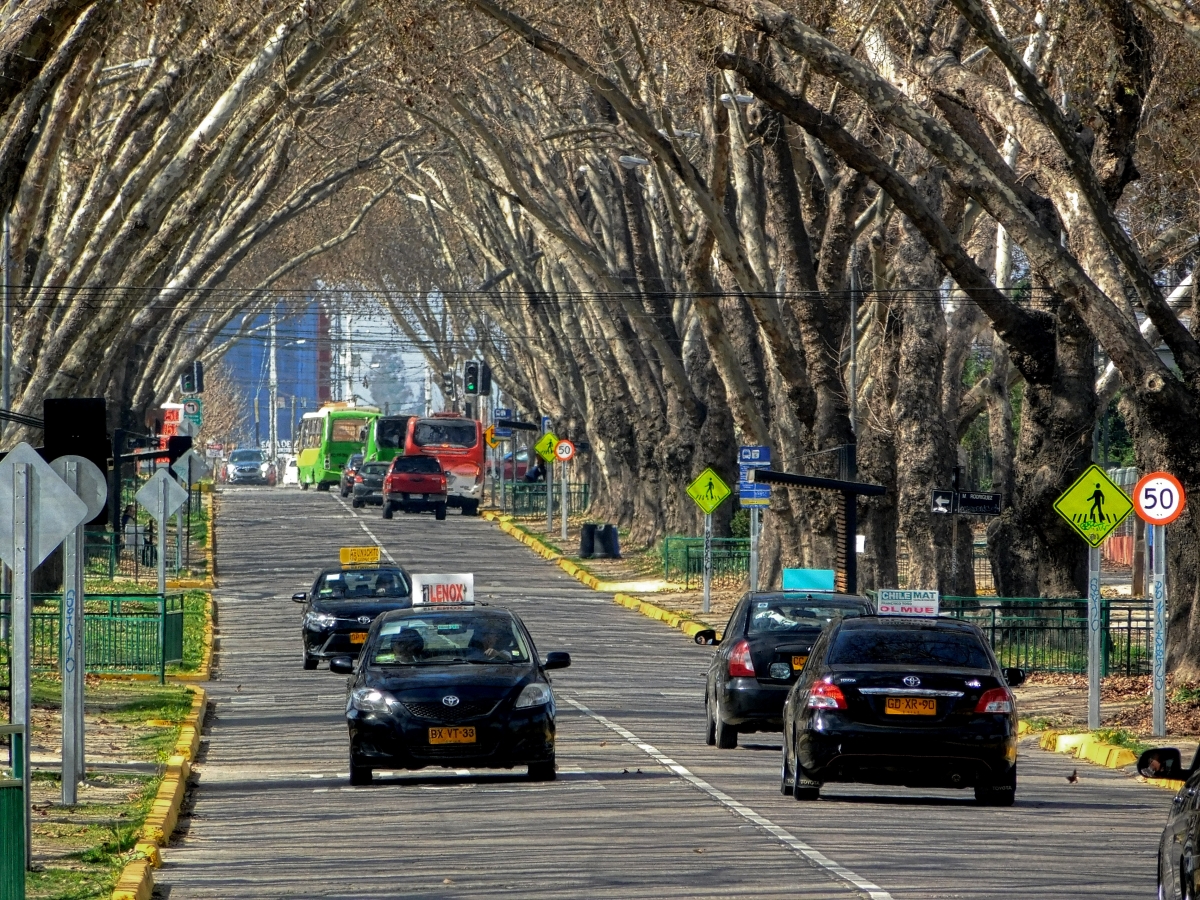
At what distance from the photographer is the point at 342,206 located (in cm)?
6494

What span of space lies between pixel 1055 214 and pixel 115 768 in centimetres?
1485

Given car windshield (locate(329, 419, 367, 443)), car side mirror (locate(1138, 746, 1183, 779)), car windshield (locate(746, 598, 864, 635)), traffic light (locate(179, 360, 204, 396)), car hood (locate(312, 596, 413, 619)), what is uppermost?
traffic light (locate(179, 360, 204, 396))

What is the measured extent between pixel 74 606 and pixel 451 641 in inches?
138

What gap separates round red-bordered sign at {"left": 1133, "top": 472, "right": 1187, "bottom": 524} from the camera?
2114 cm

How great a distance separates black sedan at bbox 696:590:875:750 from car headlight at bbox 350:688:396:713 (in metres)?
3.95

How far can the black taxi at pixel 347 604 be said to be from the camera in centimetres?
2980

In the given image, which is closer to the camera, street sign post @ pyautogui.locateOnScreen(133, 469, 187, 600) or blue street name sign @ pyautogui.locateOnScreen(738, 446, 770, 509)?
street sign post @ pyautogui.locateOnScreen(133, 469, 187, 600)

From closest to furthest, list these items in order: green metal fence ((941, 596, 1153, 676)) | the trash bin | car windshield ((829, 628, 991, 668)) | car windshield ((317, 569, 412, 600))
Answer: the trash bin
car windshield ((829, 628, 991, 668))
green metal fence ((941, 596, 1153, 676))
car windshield ((317, 569, 412, 600))

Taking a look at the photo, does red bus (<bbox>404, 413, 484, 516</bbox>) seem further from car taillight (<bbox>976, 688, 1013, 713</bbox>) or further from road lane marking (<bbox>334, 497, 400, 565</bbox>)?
car taillight (<bbox>976, 688, 1013, 713</bbox>)

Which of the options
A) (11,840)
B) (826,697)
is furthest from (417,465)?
(11,840)

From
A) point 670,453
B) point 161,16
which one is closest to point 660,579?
point 670,453

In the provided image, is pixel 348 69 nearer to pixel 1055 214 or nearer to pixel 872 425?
pixel 872 425

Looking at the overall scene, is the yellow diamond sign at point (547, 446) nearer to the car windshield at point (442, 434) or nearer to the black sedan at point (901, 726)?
the car windshield at point (442, 434)

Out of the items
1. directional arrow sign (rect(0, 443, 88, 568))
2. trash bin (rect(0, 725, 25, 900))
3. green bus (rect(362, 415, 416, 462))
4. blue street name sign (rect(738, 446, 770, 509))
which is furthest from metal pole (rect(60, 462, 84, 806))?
green bus (rect(362, 415, 416, 462))
